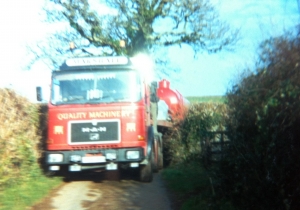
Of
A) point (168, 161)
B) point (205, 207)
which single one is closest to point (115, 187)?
point (205, 207)

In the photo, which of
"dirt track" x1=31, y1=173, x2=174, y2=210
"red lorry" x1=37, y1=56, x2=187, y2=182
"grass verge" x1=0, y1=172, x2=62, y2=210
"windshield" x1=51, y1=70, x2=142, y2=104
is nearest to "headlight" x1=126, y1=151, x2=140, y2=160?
"red lorry" x1=37, y1=56, x2=187, y2=182

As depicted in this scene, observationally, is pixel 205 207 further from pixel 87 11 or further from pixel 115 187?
pixel 87 11

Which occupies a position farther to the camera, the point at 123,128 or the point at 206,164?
the point at 123,128

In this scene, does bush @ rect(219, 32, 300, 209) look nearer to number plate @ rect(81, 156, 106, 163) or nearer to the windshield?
the windshield

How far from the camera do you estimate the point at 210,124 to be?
15688 mm

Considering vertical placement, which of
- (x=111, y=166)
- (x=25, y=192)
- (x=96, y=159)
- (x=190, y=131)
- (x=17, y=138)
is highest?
(x=190, y=131)

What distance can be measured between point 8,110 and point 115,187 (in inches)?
121

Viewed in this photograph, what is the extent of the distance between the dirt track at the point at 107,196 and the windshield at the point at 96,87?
6.77ft

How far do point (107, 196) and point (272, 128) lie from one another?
184 inches

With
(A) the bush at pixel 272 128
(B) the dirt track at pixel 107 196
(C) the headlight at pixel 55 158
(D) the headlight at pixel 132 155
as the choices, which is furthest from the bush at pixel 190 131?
(A) the bush at pixel 272 128

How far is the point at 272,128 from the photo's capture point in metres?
7.07

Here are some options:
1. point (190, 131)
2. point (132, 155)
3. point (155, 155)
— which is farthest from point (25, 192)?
point (190, 131)

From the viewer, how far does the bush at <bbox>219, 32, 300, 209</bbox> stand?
6801 mm

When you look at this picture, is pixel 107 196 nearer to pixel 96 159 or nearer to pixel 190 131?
pixel 96 159
